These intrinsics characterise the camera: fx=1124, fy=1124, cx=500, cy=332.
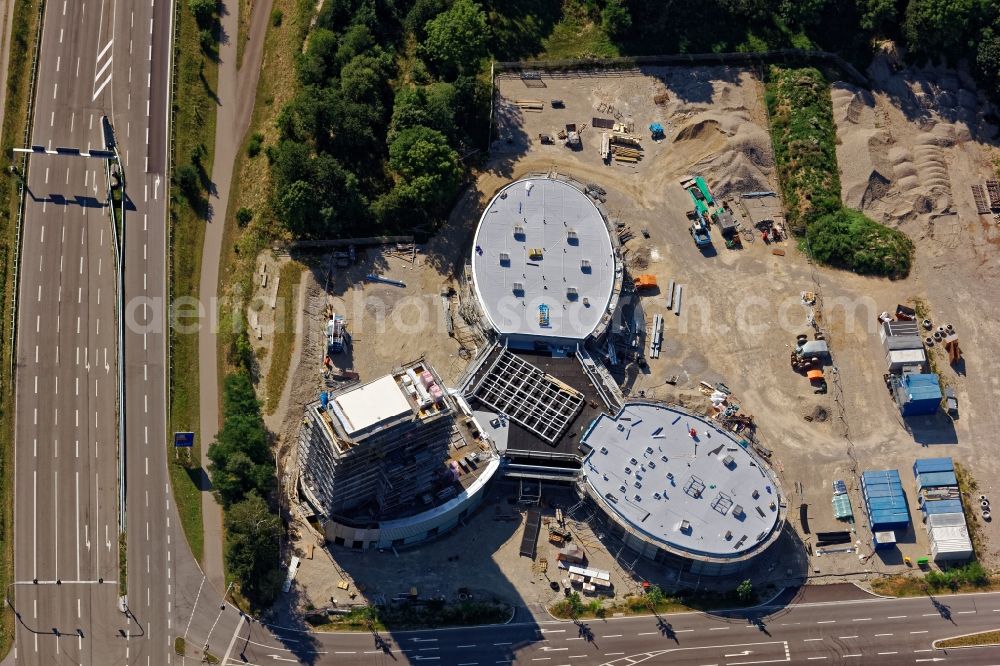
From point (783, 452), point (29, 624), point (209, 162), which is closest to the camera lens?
point (29, 624)

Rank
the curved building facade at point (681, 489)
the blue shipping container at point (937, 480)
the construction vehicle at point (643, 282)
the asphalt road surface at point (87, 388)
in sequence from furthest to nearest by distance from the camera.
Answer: the construction vehicle at point (643, 282) < the blue shipping container at point (937, 480) < the asphalt road surface at point (87, 388) < the curved building facade at point (681, 489)

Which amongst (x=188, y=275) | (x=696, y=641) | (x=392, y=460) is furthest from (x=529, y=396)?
(x=188, y=275)

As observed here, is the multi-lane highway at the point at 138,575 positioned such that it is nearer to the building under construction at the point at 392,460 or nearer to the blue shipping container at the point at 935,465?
the building under construction at the point at 392,460

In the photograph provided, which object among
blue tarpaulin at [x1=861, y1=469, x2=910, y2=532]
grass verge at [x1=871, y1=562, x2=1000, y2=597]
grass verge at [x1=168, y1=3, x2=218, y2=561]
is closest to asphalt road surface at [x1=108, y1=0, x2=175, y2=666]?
grass verge at [x1=168, y1=3, x2=218, y2=561]

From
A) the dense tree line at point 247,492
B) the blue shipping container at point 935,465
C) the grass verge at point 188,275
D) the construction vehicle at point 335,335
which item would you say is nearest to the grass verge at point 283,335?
the dense tree line at point 247,492

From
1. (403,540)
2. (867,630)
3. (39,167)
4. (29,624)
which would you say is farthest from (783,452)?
(39,167)

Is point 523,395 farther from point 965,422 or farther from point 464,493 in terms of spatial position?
point 965,422

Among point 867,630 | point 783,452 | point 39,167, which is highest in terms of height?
point 39,167
